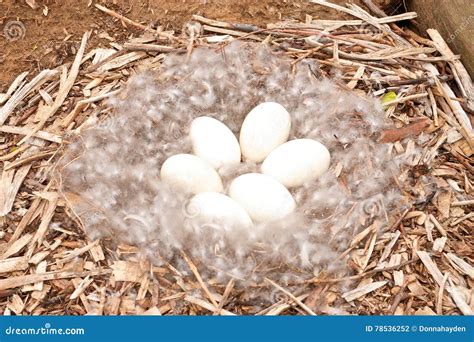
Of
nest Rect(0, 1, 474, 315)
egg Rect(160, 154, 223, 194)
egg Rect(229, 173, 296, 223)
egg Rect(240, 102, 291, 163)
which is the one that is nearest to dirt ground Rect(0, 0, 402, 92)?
nest Rect(0, 1, 474, 315)

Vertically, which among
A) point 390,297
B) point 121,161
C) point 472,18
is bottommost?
point 390,297

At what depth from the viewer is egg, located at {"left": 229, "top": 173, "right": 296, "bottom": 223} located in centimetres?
222

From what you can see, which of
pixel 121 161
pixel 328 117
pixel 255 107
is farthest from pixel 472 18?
pixel 121 161

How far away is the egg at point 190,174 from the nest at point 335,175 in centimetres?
26

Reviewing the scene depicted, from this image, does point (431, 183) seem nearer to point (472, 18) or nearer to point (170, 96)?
point (472, 18)

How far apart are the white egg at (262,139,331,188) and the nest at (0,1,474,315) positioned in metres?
0.08

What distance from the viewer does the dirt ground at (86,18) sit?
2.65 metres

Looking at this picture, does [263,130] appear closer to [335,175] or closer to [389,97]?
[335,175]

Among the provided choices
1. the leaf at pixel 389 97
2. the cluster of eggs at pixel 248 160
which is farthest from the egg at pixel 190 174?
the leaf at pixel 389 97

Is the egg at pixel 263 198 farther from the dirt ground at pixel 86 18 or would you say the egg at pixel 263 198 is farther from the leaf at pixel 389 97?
the dirt ground at pixel 86 18

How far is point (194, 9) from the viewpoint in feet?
9.21

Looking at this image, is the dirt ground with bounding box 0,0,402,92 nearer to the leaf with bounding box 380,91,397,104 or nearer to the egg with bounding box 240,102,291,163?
the leaf with bounding box 380,91,397,104

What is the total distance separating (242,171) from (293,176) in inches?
7.4

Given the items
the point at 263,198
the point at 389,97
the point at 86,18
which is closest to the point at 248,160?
the point at 263,198
